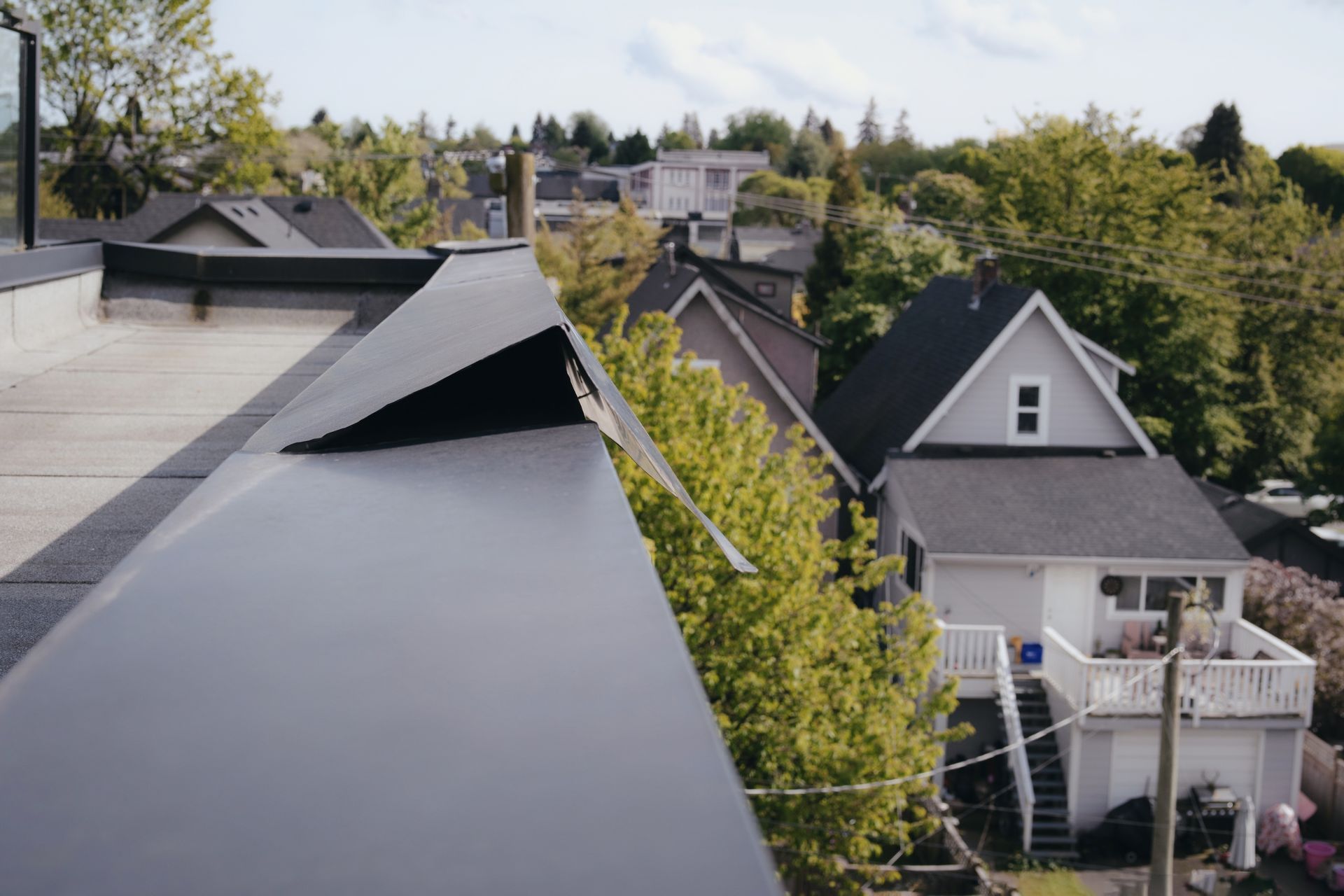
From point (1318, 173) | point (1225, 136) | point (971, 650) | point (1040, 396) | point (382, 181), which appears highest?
point (1225, 136)

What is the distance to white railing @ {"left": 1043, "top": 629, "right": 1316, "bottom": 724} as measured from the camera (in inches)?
845

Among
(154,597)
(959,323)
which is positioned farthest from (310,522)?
(959,323)

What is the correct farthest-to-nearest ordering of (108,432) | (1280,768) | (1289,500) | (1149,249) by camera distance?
(1289,500) < (1149,249) < (1280,768) < (108,432)

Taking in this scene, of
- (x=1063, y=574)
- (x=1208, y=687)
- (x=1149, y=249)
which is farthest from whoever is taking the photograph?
(x=1149, y=249)

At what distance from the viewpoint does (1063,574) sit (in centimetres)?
2327

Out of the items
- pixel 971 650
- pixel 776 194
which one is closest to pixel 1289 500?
pixel 971 650

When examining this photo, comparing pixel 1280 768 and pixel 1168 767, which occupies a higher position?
pixel 1168 767

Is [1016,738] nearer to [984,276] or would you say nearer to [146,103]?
[984,276]

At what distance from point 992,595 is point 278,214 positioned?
22.7m

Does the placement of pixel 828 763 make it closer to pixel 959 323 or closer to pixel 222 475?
pixel 222 475

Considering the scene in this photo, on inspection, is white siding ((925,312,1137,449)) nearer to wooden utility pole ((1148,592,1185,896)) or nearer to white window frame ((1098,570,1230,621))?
white window frame ((1098,570,1230,621))

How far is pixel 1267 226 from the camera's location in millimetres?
47375

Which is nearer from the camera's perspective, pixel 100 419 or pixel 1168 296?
pixel 100 419

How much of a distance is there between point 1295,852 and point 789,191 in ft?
310
